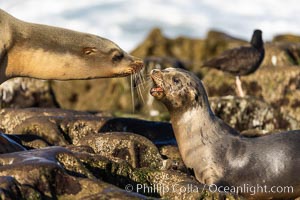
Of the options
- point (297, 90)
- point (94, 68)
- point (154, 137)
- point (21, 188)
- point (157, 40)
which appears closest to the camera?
point (21, 188)

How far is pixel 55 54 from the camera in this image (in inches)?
504

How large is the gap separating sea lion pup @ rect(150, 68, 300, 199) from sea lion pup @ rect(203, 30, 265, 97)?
9.07 m

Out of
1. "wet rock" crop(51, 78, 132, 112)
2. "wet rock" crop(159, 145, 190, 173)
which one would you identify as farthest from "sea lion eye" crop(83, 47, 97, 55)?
"wet rock" crop(51, 78, 132, 112)

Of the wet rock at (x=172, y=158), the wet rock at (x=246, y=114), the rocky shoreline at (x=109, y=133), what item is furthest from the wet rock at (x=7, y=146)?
the wet rock at (x=246, y=114)

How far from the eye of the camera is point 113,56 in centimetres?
1328

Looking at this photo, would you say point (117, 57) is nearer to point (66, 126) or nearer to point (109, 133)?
point (109, 133)

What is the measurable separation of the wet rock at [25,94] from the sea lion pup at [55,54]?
866 cm

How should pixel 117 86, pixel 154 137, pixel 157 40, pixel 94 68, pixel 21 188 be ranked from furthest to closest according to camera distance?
pixel 157 40, pixel 117 86, pixel 154 137, pixel 94 68, pixel 21 188

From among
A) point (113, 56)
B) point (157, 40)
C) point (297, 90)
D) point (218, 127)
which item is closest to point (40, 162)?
point (218, 127)

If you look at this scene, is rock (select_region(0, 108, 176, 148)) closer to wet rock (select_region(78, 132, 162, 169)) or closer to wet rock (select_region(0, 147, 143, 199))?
wet rock (select_region(78, 132, 162, 169))

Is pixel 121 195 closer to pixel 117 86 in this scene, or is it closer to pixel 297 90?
pixel 297 90

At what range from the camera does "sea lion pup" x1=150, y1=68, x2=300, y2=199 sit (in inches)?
450

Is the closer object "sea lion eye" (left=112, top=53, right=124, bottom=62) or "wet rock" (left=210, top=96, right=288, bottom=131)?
"sea lion eye" (left=112, top=53, right=124, bottom=62)

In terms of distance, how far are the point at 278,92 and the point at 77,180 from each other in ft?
41.7
